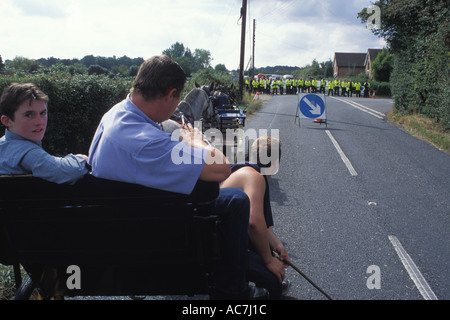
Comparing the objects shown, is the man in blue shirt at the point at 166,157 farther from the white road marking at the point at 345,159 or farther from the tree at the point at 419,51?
the tree at the point at 419,51

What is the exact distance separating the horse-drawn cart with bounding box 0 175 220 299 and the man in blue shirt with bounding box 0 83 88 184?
172mm

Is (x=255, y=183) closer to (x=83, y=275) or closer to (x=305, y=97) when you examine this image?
(x=83, y=275)

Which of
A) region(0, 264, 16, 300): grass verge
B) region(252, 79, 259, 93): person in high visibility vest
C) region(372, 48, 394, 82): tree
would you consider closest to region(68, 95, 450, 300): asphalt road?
region(0, 264, 16, 300): grass verge

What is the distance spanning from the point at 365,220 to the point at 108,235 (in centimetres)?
435

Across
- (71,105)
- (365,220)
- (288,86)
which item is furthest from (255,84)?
(365,220)

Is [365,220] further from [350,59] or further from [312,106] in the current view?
[350,59]

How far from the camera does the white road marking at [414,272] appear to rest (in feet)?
11.8

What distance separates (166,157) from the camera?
2.02 metres

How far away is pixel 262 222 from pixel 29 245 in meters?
1.52

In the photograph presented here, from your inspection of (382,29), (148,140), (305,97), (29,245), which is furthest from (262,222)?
(382,29)

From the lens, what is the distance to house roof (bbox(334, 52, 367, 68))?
97.3m

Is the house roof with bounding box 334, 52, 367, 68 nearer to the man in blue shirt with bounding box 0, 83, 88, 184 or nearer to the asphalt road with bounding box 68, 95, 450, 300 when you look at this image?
the asphalt road with bounding box 68, 95, 450, 300

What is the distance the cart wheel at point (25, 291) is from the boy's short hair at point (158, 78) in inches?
55.4
